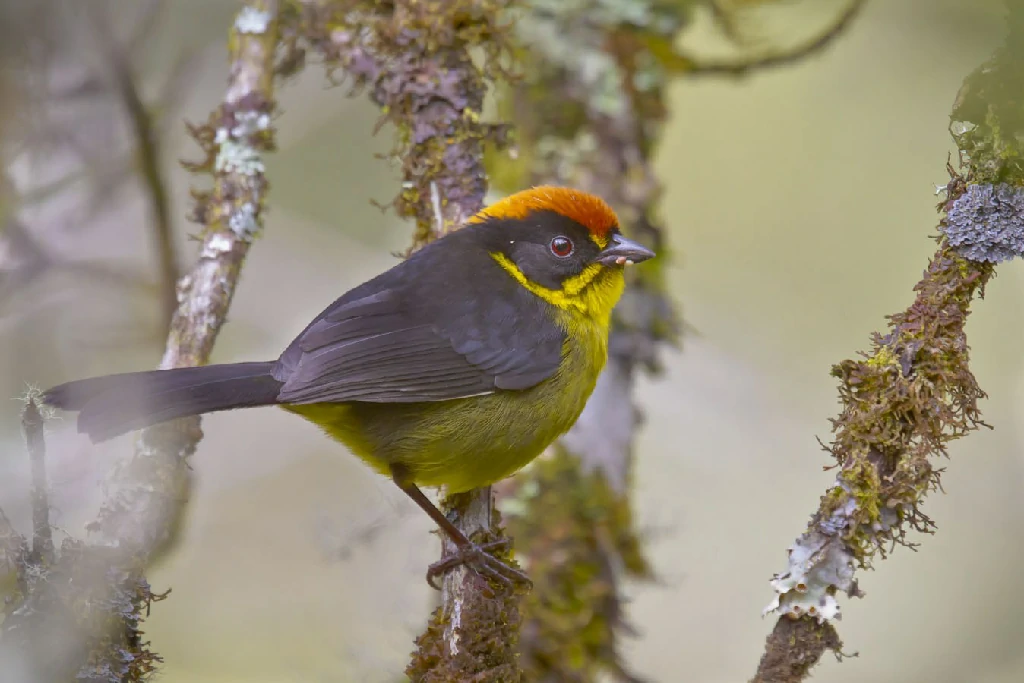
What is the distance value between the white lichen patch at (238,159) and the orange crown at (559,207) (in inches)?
36.0

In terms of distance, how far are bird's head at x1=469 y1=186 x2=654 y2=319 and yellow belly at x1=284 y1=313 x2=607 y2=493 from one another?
1.27 ft

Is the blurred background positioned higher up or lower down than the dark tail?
higher up

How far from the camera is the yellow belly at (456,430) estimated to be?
325cm

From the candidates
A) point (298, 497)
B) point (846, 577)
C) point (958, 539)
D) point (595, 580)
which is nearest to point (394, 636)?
point (595, 580)

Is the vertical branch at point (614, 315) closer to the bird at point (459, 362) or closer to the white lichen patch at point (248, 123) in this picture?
the bird at point (459, 362)

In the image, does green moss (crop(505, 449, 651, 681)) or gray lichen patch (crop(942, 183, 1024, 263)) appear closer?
gray lichen patch (crop(942, 183, 1024, 263))

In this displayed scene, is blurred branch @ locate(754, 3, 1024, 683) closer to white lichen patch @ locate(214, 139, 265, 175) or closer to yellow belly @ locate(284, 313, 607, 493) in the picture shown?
yellow belly @ locate(284, 313, 607, 493)

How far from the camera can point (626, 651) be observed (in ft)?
14.4

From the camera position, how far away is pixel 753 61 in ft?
16.3

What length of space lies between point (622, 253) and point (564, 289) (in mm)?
261

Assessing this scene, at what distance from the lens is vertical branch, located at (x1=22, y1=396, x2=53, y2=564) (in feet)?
7.04

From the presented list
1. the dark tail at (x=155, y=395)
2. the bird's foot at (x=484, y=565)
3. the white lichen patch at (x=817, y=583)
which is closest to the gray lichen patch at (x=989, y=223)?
the white lichen patch at (x=817, y=583)

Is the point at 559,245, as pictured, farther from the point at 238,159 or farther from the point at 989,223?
the point at 989,223

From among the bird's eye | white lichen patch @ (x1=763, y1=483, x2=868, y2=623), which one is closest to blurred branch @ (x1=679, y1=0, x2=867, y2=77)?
the bird's eye
